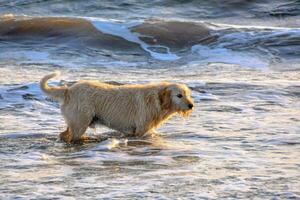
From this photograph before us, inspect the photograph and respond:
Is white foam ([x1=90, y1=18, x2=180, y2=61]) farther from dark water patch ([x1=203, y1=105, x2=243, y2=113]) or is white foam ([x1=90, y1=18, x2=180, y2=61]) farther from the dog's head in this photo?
the dog's head

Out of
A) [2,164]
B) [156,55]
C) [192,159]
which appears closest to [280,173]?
[192,159]

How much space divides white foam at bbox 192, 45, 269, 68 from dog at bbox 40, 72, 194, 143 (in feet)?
18.5

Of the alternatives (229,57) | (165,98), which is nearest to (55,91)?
(165,98)

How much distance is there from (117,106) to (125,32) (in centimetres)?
952

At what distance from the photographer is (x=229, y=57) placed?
1634 centimetres

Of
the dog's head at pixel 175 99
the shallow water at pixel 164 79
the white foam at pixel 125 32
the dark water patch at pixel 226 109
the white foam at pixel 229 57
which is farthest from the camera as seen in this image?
the white foam at pixel 125 32

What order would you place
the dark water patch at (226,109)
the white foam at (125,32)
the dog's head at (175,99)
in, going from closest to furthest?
1. the dog's head at (175,99)
2. the dark water patch at (226,109)
3. the white foam at (125,32)

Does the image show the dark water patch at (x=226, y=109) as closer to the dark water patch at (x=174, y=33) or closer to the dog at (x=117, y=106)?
the dog at (x=117, y=106)

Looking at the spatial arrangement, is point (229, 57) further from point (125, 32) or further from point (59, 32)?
point (59, 32)

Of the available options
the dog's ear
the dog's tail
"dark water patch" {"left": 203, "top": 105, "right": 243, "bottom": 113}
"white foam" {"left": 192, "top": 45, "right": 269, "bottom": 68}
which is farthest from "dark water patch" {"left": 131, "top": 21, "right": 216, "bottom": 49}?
the dog's tail

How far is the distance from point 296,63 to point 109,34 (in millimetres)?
5146

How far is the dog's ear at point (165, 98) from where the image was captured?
9.93 meters

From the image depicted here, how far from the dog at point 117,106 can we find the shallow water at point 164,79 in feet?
0.76

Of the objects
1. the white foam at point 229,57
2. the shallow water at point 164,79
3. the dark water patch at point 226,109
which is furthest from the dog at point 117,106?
the white foam at point 229,57
